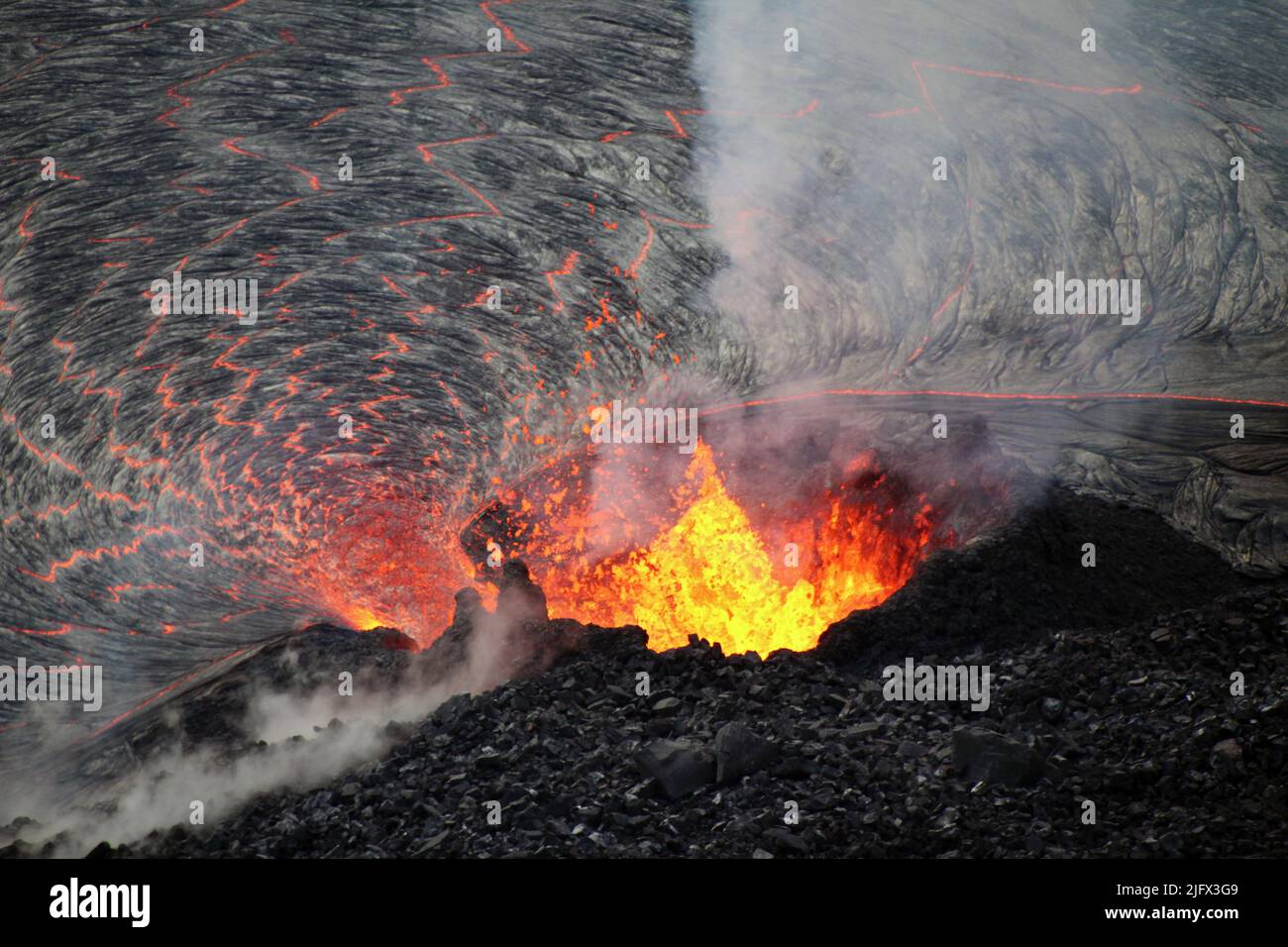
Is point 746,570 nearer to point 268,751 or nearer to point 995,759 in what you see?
point 995,759

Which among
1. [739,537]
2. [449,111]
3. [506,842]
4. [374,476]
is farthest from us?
[374,476]

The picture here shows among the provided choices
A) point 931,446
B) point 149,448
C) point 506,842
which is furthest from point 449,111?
point 506,842

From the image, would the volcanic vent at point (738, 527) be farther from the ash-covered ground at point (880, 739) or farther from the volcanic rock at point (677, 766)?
the volcanic rock at point (677, 766)

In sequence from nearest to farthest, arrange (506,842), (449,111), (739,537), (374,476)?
(506,842) → (449,111) → (739,537) → (374,476)

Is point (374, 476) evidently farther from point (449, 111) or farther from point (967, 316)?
point (967, 316)

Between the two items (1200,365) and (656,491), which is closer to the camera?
(1200,365)

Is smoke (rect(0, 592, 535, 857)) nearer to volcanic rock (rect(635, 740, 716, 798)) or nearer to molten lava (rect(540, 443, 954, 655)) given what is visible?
molten lava (rect(540, 443, 954, 655))

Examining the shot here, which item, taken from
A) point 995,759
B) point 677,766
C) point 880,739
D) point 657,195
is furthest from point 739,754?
point 657,195
